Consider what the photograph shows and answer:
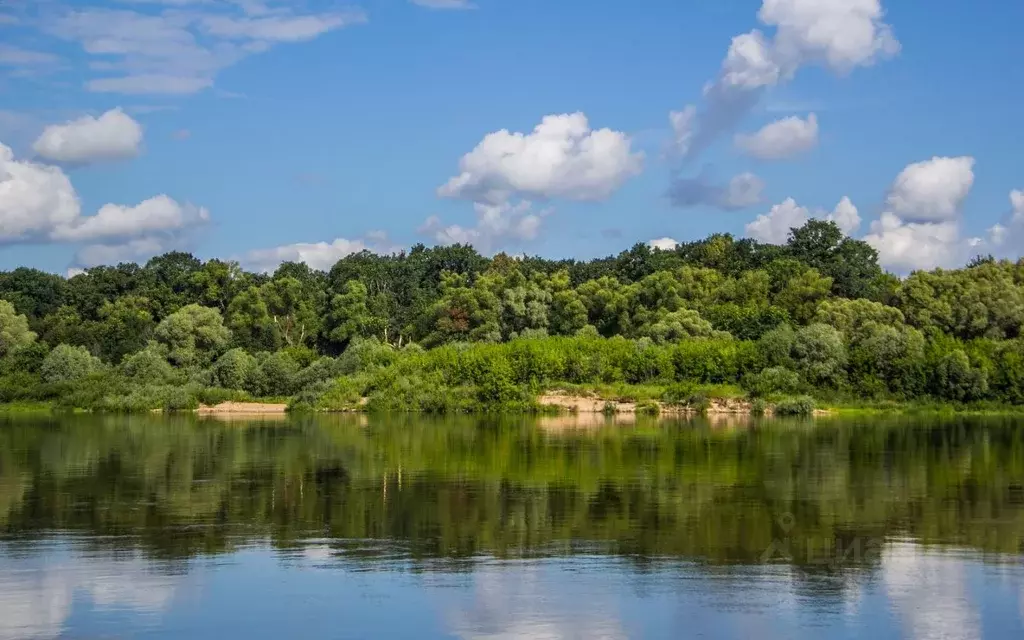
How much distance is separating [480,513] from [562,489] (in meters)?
5.01

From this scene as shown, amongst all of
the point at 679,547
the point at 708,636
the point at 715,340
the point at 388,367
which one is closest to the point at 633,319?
the point at 715,340

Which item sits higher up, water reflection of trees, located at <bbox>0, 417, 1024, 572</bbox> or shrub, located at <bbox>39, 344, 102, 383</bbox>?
shrub, located at <bbox>39, 344, 102, 383</bbox>

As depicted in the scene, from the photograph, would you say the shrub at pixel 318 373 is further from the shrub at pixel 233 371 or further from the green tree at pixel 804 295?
the green tree at pixel 804 295

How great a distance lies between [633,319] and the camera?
316 feet

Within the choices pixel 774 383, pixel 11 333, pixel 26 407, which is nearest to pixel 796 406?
pixel 774 383

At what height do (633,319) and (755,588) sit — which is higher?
(633,319)

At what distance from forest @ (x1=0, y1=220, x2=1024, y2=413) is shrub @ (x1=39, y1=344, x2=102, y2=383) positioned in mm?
107

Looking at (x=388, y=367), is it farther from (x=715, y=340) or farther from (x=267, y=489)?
(x=267, y=489)

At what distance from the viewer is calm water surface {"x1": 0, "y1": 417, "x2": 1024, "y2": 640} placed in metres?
16.4

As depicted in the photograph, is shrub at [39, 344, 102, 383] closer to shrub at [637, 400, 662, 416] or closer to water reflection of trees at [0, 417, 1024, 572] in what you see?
water reflection of trees at [0, 417, 1024, 572]

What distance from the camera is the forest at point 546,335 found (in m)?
76.8

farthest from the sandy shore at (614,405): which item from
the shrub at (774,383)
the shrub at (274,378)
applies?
the shrub at (274,378)

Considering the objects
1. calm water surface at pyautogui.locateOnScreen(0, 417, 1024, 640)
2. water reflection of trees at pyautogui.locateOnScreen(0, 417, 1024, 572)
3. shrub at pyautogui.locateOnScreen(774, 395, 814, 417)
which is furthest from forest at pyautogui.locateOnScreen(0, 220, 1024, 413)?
calm water surface at pyautogui.locateOnScreen(0, 417, 1024, 640)

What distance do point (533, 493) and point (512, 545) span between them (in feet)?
26.4
